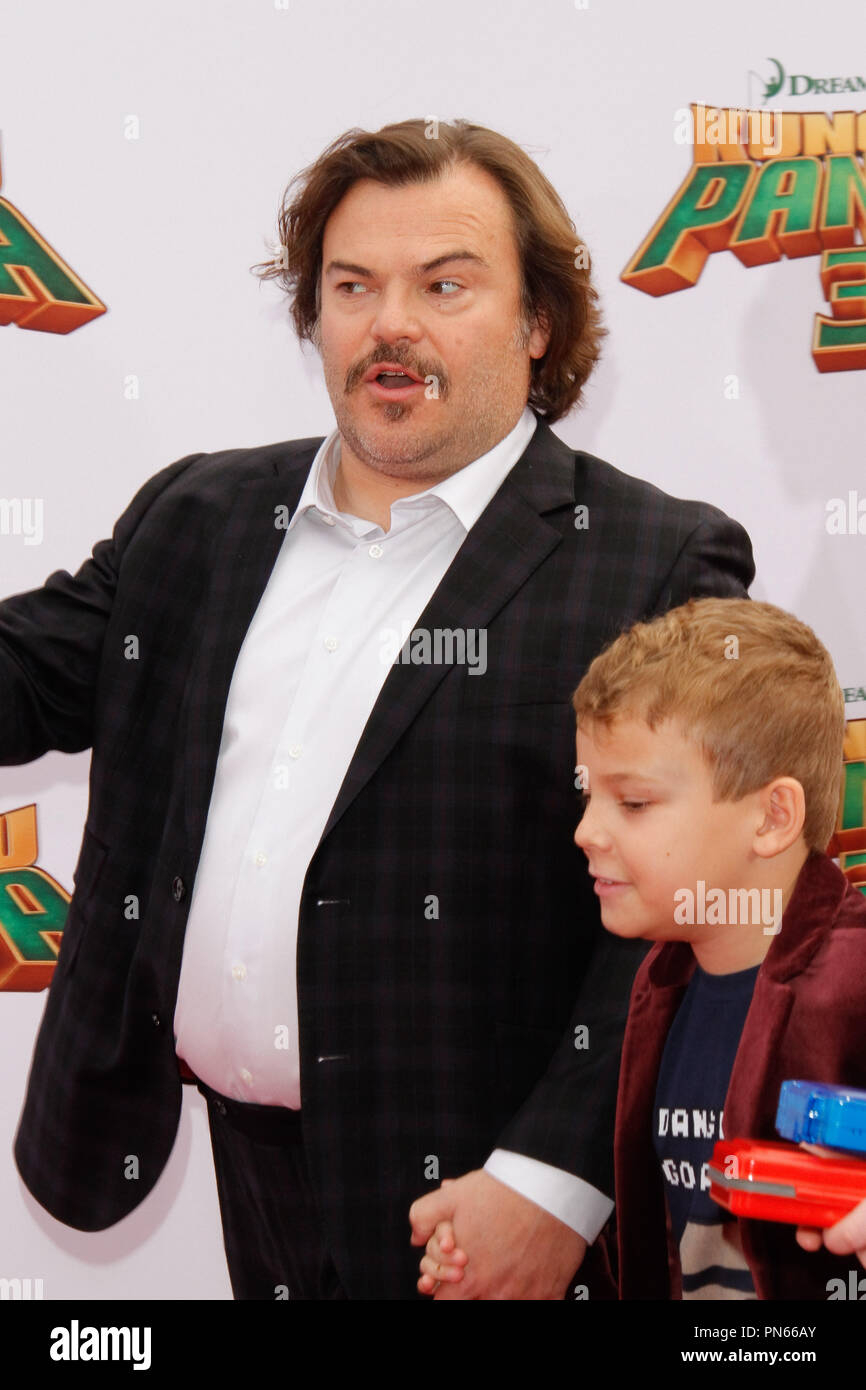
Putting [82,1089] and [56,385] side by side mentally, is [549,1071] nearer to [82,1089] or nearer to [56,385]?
[82,1089]

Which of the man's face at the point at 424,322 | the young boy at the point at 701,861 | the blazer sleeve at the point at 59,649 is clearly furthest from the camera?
the blazer sleeve at the point at 59,649

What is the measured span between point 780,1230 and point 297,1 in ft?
6.55

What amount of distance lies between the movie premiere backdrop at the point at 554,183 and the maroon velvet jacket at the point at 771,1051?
28.1 inches

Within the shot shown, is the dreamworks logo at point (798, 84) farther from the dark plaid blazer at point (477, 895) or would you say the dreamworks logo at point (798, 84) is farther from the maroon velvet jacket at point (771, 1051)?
the maroon velvet jacket at point (771, 1051)

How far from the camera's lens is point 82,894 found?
2293mm

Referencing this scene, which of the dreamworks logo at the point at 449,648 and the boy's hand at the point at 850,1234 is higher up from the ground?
the dreamworks logo at the point at 449,648

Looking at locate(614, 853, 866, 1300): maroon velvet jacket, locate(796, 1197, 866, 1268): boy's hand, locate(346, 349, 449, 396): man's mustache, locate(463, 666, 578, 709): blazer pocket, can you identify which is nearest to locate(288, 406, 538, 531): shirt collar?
locate(346, 349, 449, 396): man's mustache

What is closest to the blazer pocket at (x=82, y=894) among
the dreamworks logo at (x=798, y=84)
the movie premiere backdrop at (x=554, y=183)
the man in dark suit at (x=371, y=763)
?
the man in dark suit at (x=371, y=763)

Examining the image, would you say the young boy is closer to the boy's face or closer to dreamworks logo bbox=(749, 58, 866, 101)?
the boy's face

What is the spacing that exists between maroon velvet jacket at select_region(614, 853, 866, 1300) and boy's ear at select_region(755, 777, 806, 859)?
0.13 ft

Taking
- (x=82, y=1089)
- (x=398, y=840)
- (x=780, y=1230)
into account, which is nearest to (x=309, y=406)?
(x=398, y=840)

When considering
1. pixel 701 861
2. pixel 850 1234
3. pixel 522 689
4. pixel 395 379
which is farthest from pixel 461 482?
pixel 850 1234

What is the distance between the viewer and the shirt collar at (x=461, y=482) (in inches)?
83.8

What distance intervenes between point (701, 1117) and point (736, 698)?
0.51 metres
